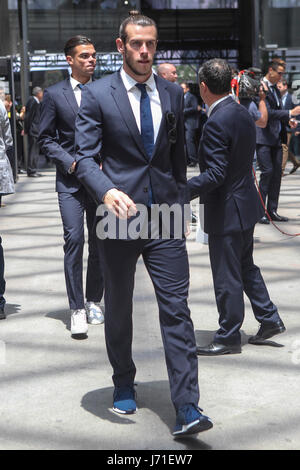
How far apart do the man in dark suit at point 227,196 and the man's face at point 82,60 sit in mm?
924

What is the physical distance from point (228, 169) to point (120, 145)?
1.19m

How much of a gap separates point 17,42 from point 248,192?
555 inches

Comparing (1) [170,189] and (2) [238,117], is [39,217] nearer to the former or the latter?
(2) [238,117]

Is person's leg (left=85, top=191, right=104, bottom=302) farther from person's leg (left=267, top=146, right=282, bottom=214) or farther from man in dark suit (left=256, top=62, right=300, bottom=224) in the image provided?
person's leg (left=267, top=146, right=282, bottom=214)

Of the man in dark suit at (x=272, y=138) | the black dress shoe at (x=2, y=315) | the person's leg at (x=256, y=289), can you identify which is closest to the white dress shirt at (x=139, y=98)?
the person's leg at (x=256, y=289)

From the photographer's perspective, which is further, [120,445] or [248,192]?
[248,192]

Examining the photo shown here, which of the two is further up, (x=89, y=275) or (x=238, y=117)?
(x=238, y=117)

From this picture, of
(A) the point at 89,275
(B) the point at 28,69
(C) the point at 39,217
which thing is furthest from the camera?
(B) the point at 28,69

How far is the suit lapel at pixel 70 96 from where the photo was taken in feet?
16.6

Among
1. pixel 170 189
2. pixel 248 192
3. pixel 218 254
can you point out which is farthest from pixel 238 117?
pixel 170 189

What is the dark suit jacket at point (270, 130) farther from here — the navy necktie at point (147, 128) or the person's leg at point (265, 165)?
the navy necktie at point (147, 128)

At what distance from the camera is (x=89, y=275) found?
531 centimetres

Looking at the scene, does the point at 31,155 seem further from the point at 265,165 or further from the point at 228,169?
the point at 228,169
